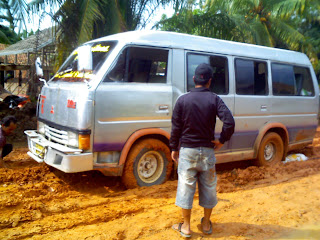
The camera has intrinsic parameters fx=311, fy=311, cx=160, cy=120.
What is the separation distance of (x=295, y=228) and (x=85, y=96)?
121 inches

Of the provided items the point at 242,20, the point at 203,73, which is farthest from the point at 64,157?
the point at 242,20

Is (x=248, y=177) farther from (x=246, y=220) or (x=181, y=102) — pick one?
(x=181, y=102)

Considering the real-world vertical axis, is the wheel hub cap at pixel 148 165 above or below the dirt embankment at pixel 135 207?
above

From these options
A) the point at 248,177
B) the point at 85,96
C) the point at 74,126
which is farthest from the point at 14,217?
the point at 248,177

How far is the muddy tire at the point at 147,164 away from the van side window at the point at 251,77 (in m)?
1.86

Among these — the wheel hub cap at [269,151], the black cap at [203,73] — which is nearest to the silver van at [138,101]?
the wheel hub cap at [269,151]

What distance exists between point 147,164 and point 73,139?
3.92ft

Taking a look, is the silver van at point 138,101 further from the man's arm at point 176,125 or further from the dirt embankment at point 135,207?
the man's arm at point 176,125

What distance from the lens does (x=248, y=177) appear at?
5.57 m

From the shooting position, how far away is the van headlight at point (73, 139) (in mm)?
4129

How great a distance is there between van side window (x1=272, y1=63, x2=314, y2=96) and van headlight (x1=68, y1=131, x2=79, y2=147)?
4.00m

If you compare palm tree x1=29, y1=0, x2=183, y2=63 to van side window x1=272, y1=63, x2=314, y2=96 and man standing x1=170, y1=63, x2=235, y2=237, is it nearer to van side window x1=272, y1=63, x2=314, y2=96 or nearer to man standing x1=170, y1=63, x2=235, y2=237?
van side window x1=272, y1=63, x2=314, y2=96

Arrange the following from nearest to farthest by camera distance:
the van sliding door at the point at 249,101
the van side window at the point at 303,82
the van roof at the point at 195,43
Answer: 1. the van roof at the point at 195,43
2. the van sliding door at the point at 249,101
3. the van side window at the point at 303,82

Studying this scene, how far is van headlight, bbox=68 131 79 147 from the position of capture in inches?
163
